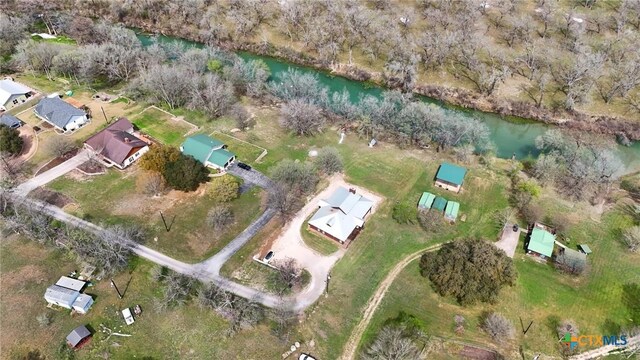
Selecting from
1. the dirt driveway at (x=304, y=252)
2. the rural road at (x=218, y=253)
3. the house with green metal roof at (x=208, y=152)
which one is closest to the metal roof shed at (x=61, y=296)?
the rural road at (x=218, y=253)

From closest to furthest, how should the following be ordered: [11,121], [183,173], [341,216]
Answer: [341,216] < [183,173] < [11,121]

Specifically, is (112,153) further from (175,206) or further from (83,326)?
(83,326)

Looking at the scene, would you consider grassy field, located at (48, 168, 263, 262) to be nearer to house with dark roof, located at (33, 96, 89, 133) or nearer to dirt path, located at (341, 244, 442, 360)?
house with dark roof, located at (33, 96, 89, 133)

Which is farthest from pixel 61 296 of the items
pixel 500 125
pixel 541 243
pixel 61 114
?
pixel 500 125

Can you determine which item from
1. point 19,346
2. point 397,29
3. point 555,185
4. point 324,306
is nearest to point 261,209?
point 324,306

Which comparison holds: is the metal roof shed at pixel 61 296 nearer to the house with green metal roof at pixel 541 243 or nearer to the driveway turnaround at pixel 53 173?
the driveway turnaround at pixel 53 173

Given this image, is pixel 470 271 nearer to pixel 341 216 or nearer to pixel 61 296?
pixel 341 216

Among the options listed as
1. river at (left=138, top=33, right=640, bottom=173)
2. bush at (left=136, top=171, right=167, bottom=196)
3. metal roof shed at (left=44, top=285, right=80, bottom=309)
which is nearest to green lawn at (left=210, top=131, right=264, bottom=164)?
bush at (left=136, top=171, right=167, bottom=196)
